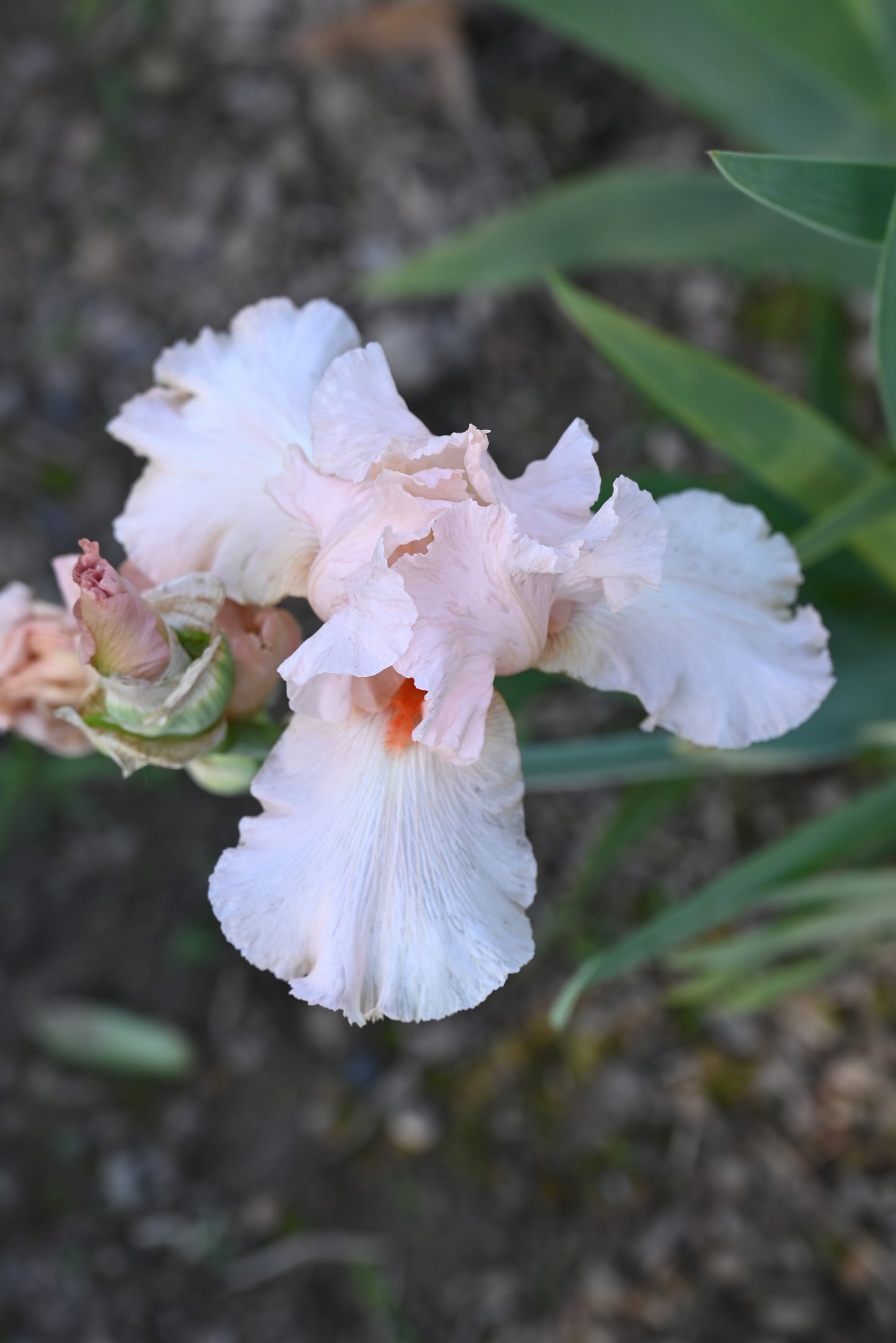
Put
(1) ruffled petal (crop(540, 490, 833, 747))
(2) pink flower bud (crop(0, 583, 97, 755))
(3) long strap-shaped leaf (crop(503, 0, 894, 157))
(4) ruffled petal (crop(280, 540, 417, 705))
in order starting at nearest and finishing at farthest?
(4) ruffled petal (crop(280, 540, 417, 705)) → (1) ruffled petal (crop(540, 490, 833, 747)) → (2) pink flower bud (crop(0, 583, 97, 755)) → (3) long strap-shaped leaf (crop(503, 0, 894, 157))

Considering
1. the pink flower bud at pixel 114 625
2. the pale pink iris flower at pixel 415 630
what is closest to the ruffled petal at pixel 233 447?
the pale pink iris flower at pixel 415 630

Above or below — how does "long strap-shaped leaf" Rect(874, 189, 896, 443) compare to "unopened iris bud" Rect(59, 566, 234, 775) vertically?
above

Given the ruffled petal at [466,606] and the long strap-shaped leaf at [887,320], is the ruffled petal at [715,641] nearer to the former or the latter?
the ruffled petal at [466,606]

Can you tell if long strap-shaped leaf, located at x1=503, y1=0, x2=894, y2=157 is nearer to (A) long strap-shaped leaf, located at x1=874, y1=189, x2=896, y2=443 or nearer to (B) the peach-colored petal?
(A) long strap-shaped leaf, located at x1=874, y1=189, x2=896, y2=443

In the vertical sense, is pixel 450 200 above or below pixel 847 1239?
above

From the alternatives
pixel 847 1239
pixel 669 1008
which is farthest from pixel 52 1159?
pixel 847 1239

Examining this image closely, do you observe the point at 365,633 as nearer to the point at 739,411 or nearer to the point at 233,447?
the point at 233,447

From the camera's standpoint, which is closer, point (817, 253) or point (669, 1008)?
point (817, 253)

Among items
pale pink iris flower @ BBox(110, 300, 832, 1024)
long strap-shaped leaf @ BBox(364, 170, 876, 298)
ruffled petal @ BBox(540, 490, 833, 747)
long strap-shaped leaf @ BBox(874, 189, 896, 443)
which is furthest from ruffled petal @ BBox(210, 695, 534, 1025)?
long strap-shaped leaf @ BBox(364, 170, 876, 298)

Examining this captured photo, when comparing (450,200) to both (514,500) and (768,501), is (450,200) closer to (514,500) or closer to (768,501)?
(768,501)
